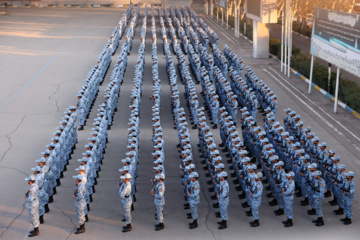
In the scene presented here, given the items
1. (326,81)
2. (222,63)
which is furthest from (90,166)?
(326,81)

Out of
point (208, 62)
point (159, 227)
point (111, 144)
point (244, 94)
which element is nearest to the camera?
point (159, 227)

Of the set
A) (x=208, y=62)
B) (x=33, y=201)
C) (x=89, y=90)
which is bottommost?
(x=33, y=201)

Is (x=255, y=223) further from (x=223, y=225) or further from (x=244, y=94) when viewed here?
(x=244, y=94)

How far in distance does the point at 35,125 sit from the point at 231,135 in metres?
7.66

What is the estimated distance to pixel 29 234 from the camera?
10680 mm

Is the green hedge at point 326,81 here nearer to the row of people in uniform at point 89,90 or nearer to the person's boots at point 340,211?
the person's boots at point 340,211

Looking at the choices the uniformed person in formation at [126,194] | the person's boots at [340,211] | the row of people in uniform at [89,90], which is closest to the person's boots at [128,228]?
the uniformed person in formation at [126,194]

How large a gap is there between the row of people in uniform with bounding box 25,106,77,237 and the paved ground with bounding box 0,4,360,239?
0.29 meters

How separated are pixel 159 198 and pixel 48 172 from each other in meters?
2.79

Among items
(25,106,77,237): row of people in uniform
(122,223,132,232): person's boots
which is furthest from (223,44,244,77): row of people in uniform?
(122,223,132,232): person's boots

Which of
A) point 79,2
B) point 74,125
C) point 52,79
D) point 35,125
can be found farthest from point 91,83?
point 79,2

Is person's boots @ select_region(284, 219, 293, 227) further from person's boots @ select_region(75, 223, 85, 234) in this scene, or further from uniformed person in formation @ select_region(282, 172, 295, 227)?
person's boots @ select_region(75, 223, 85, 234)

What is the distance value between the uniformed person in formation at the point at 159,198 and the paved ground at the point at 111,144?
0.19 metres

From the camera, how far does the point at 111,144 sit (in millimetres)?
15555
